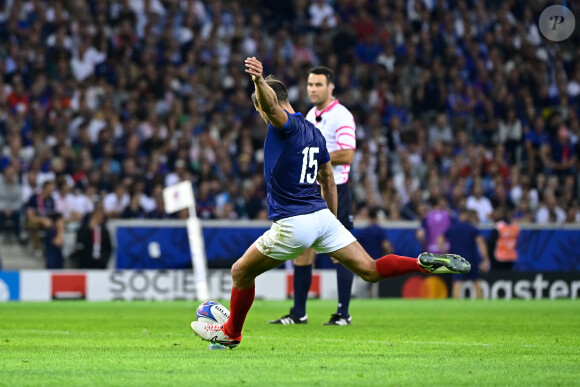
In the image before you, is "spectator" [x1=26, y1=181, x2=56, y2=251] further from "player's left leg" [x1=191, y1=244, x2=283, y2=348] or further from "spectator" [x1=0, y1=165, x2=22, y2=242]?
"player's left leg" [x1=191, y1=244, x2=283, y2=348]

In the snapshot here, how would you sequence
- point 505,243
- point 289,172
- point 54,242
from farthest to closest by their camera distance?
point 505,243
point 54,242
point 289,172

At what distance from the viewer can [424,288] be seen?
21797 mm

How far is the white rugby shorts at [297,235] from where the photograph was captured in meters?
8.26

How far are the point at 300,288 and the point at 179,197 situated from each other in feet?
23.0

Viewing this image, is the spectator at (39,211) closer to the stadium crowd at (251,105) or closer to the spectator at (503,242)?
the stadium crowd at (251,105)

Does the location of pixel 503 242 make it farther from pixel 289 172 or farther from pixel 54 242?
pixel 289 172

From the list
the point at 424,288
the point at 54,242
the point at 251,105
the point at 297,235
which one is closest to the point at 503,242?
the point at 424,288

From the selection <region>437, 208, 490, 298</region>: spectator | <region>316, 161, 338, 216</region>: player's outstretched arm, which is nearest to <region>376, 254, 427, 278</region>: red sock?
<region>316, 161, 338, 216</region>: player's outstretched arm

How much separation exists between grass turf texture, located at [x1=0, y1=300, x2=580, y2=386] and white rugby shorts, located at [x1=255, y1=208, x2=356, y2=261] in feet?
2.75

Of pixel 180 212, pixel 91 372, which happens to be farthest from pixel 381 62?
pixel 91 372

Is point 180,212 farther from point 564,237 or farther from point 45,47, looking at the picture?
point 564,237

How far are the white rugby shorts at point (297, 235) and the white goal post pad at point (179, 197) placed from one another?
33.5 feet

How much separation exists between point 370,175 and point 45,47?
770 centimetres

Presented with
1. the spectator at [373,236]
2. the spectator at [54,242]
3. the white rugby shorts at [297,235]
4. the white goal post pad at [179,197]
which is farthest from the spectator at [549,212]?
the white rugby shorts at [297,235]
